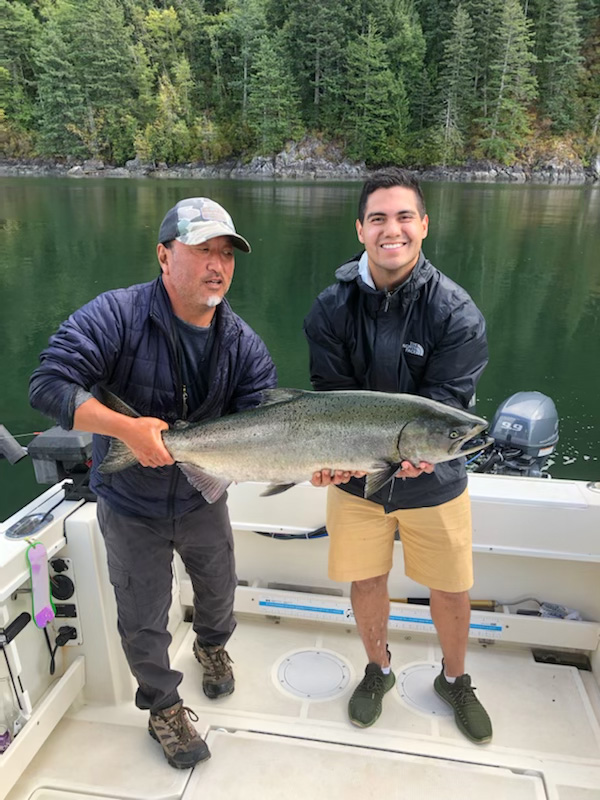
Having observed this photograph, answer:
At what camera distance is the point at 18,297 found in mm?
19609

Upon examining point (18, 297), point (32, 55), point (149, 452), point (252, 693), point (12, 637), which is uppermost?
point (32, 55)

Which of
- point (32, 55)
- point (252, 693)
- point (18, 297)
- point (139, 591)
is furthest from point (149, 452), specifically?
point (32, 55)

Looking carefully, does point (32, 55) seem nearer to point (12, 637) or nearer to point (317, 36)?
point (317, 36)

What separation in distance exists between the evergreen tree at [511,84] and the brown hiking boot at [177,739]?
2789 inches

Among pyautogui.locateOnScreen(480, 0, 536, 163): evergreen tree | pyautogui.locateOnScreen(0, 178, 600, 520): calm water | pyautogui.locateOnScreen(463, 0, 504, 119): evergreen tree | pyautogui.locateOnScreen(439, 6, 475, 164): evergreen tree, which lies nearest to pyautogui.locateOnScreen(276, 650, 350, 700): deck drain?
pyautogui.locateOnScreen(0, 178, 600, 520): calm water

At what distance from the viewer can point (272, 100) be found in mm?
70688

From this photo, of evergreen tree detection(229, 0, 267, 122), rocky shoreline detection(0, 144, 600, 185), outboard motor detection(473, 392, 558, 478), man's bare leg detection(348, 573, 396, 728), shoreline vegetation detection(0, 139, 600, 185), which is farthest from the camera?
evergreen tree detection(229, 0, 267, 122)

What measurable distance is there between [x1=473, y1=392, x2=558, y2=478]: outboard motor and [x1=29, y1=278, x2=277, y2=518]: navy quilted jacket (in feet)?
10.5

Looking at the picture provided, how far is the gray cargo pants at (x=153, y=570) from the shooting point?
2.40 metres

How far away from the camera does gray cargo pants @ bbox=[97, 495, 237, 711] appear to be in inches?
94.6

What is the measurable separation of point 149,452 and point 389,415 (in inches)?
37.2

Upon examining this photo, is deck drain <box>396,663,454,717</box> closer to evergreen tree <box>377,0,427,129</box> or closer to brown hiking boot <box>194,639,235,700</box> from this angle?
brown hiking boot <box>194,639,235,700</box>

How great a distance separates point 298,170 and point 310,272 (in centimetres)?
4767

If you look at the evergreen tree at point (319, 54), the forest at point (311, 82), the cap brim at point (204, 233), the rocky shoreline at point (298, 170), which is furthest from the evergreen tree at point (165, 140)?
the cap brim at point (204, 233)
